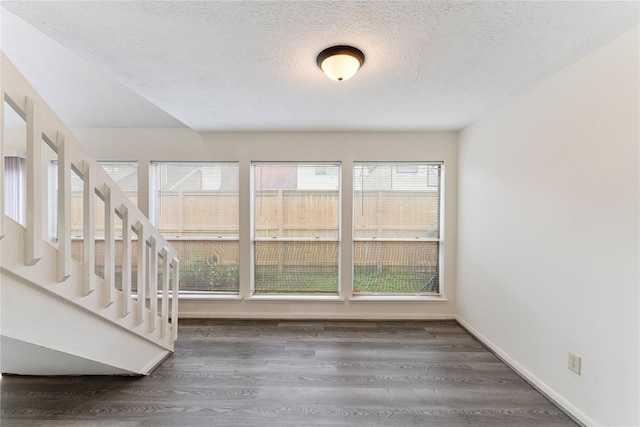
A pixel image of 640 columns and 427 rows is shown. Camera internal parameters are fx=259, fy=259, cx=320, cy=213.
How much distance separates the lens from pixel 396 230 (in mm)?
3295

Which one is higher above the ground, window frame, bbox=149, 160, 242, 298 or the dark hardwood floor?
window frame, bbox=149, 160, 242, 298

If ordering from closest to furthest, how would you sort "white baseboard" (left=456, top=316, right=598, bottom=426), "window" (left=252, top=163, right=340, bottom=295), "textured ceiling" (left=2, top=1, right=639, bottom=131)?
"textured ceiling" (left=2, top=1, right=639, bottom=131) → "white baseboard" (left=456, top=316, right=598, bottom=426) → "window" (left=252, top=163, right=340, bottom=295)

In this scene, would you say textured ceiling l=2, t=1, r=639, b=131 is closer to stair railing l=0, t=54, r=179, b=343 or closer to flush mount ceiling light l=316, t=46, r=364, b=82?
flush mount ceiling light l=316, t=46, r=364, b=82

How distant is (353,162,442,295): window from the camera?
326 cm

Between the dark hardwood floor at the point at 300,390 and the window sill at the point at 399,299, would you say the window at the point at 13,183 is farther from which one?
the window sill at the point at 399,299

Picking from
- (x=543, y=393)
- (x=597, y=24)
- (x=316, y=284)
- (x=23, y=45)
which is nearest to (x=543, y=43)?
(x=597, y=24)

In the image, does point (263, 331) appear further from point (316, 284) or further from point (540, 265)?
point (540, 265)

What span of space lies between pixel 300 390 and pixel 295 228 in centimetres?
180

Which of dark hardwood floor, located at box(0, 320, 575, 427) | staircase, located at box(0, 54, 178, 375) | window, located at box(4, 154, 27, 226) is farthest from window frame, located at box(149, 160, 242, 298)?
window, located at box(4, 154, 27, 226)

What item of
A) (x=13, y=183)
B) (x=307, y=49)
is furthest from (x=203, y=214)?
(x=307, y=49)

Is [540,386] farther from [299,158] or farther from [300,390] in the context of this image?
[299,158]

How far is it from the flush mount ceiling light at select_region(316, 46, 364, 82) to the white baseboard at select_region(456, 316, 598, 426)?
2.57 meters

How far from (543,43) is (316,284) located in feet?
9.66

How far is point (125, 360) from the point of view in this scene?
1907mm
